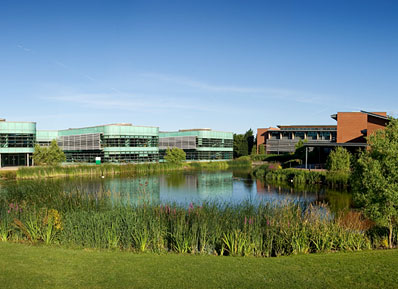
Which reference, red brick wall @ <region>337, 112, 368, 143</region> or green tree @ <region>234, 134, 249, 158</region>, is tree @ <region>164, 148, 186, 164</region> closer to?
red brick wall @ <region>337, 112, 368, 143</region>

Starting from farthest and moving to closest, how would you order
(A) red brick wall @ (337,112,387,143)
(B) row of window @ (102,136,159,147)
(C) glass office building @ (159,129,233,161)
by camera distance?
1. (C) glass office building @ (159,129,233,161)
2. (B) row of window @ (102,136,159,147)
3. (A) red brick wall @ (337,112,387,143)

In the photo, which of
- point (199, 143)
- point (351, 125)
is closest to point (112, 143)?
point (199, 143)

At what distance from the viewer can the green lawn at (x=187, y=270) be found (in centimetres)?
709

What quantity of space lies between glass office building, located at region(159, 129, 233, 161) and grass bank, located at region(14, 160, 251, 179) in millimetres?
8885

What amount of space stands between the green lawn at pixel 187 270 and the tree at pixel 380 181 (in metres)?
1.44

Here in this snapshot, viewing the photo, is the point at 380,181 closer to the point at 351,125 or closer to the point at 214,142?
the point at 351,125

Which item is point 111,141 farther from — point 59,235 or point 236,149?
point 59,235

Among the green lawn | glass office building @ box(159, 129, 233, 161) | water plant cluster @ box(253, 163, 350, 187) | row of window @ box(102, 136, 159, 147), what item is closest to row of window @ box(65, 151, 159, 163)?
row of window @ box(102, 136, 159, 147)

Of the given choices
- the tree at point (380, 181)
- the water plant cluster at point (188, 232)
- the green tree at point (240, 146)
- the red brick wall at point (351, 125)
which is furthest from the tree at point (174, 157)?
the tree at point (380, 181)

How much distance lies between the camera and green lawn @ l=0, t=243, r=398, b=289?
709 centimetres

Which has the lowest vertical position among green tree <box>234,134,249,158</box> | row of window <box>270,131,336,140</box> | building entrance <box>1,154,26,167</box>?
building entrance <box>1,154,26,167</box>

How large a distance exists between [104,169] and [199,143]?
27.6 m

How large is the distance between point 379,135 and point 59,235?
10630 millimetres

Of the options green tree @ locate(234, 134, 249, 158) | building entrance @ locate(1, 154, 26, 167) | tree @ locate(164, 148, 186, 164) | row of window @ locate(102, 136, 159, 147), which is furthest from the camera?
green tree @ locate(234, 134, 249, 158)
